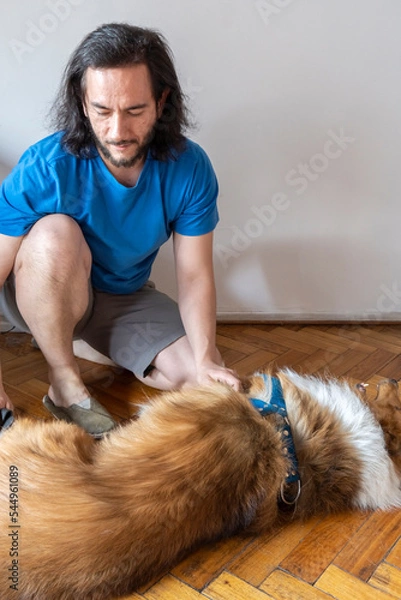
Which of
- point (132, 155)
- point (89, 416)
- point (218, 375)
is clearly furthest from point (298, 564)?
point (132, 155)

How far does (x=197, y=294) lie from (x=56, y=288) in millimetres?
424

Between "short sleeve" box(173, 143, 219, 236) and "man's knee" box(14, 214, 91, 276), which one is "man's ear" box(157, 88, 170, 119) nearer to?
"short sleeve" box(173, 143, 219, 236)

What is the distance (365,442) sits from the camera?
1246mm

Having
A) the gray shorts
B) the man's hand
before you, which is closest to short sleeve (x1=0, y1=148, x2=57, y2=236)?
the gray shorts

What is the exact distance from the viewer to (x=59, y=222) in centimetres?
152

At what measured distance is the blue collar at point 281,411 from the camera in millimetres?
1146

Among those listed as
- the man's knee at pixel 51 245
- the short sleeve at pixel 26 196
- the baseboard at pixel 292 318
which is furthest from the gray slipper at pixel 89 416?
the baseboard at pixel 292 318

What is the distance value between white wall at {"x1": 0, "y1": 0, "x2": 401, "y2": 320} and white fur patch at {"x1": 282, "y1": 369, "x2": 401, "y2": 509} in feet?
3.64

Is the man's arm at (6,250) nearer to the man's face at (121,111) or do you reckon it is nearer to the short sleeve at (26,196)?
the short sleeve at (26,196)

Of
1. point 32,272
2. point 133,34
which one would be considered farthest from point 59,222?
point 133,34

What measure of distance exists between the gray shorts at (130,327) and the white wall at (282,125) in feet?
1.73

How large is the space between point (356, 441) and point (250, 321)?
122cm

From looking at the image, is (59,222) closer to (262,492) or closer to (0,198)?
(0,198)

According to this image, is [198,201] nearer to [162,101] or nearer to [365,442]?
[162,101]
